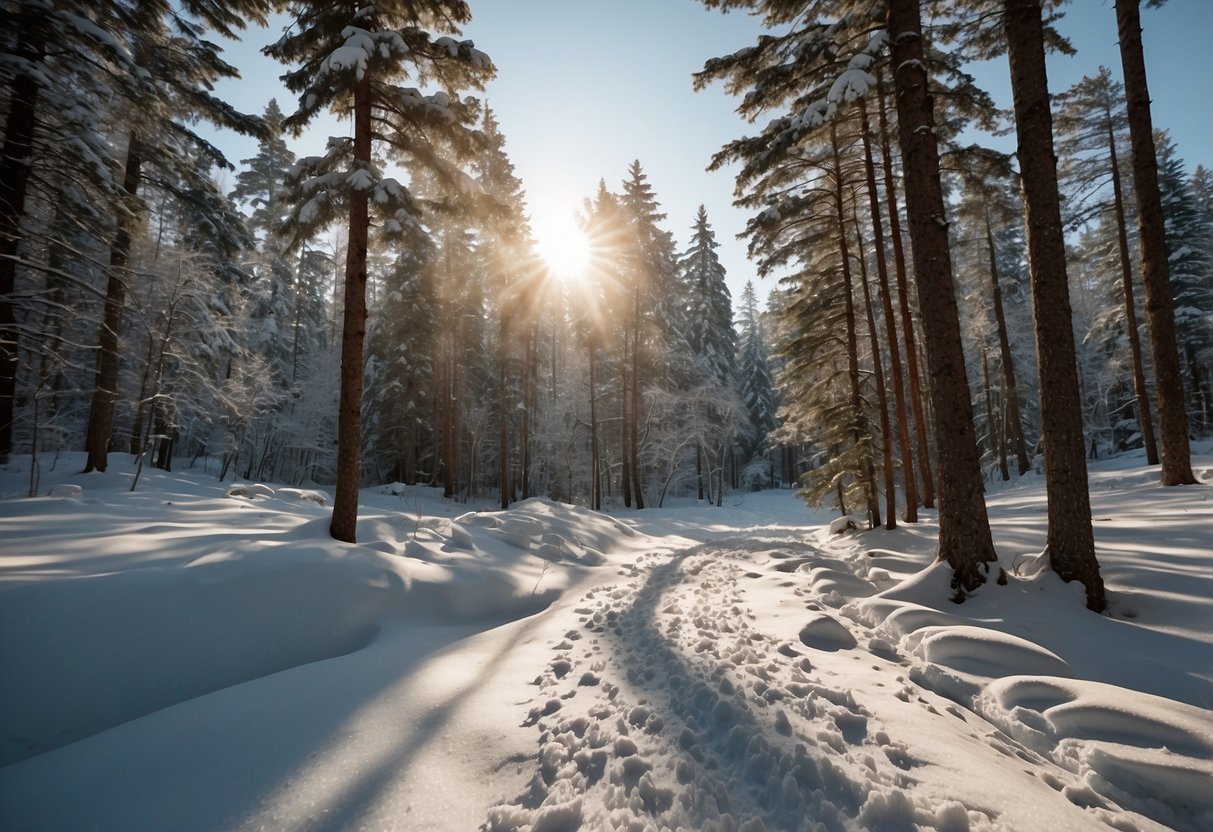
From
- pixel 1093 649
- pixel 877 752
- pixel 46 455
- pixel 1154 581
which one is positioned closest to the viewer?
pixel 877 752

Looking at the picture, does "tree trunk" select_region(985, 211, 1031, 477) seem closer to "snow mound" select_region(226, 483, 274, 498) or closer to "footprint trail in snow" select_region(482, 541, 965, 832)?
"footprint trail in snow" select_region(482, 541, 965, 832)

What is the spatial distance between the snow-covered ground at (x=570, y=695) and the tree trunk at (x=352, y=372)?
1168 mm

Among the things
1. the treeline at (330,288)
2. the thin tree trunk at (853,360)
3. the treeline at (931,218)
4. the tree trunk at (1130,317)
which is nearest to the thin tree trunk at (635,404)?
the treeline at (330,288)

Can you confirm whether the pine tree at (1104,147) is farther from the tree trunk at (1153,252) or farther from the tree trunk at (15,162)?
the tree trunk at (15,162)

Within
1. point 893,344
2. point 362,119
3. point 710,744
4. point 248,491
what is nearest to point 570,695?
point 710,744

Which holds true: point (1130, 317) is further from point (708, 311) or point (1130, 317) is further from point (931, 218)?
point (708, 311)

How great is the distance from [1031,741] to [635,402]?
2040cm

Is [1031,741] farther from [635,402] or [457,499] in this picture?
[457,499]

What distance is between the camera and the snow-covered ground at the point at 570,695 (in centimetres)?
A: 199

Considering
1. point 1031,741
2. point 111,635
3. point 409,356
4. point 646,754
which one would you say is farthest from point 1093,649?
point 409,356

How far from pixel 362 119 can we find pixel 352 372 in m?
4.15

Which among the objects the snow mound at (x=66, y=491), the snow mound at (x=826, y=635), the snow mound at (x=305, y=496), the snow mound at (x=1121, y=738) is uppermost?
the snow mound at (x=66, y=491)

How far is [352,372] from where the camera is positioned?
6922mm

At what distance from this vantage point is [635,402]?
2277 cm
